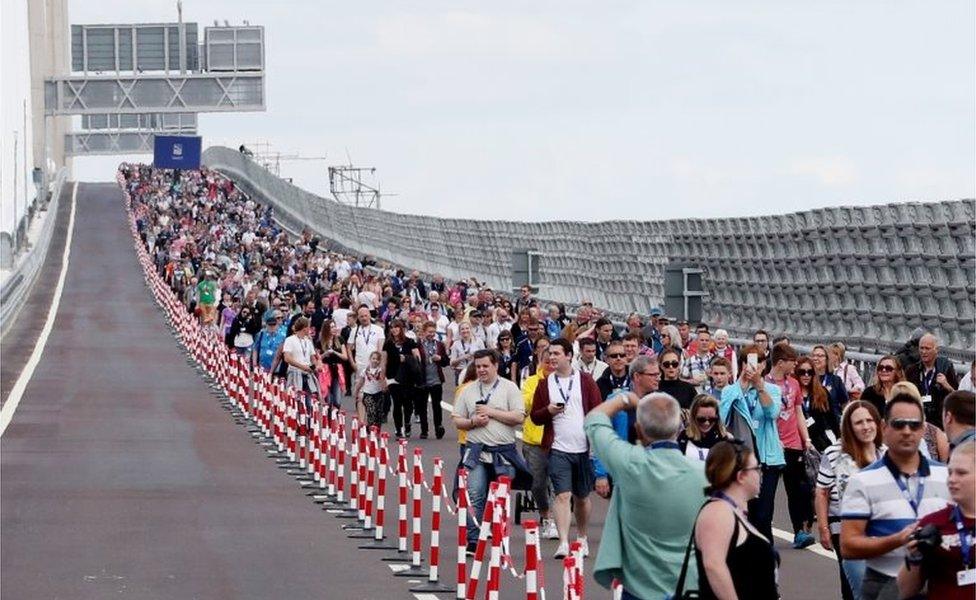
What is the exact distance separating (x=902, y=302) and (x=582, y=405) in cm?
1376

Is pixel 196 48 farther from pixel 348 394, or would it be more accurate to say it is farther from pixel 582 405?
pixel 582 405

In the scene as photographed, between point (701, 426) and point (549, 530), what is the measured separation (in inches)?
220

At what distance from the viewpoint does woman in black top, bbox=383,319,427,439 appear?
3219cm

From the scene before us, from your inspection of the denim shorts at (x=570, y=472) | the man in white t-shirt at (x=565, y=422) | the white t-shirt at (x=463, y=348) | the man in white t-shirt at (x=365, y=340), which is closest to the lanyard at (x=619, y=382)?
the man in white t-shirt at (x=565, y=422)

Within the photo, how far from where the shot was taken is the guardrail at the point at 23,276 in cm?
6400

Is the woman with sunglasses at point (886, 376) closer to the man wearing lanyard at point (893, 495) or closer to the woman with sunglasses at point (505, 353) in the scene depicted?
the man wearing lanyard at point (893, 495)

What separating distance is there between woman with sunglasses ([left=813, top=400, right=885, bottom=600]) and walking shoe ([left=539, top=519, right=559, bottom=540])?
6742 mm

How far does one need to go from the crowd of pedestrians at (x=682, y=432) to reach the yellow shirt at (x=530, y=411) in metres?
0.02

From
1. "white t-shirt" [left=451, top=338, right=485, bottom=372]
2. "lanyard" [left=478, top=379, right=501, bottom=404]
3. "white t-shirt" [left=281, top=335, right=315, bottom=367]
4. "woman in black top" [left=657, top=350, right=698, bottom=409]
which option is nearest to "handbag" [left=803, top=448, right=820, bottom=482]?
"woman in black top" [left=657, top=350, right=698, bottom=409]

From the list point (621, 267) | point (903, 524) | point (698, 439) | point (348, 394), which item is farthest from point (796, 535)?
point (621, 267)

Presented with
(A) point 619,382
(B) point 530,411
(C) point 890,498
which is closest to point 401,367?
(A) point 619,382

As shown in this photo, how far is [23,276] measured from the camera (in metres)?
76.2

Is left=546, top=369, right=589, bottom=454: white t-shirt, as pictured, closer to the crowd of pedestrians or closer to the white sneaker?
the crowd of pedestrians

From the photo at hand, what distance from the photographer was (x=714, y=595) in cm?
963
